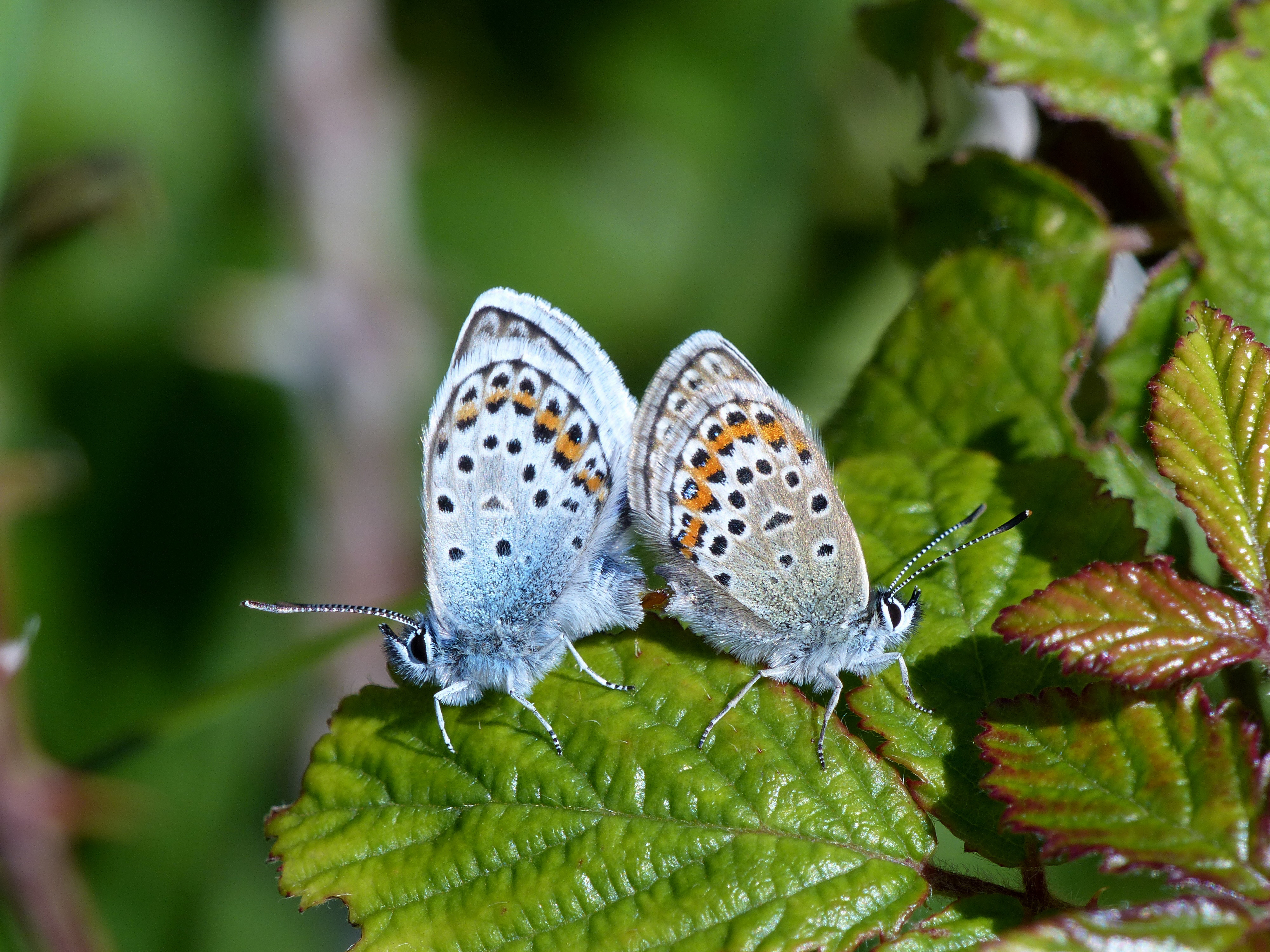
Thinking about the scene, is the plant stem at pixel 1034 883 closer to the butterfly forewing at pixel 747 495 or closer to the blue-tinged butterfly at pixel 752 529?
the blue-tinged butterfly at pixel 752 529

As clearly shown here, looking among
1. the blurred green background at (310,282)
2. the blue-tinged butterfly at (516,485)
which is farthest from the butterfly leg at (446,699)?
the blurred green background at (310,282)

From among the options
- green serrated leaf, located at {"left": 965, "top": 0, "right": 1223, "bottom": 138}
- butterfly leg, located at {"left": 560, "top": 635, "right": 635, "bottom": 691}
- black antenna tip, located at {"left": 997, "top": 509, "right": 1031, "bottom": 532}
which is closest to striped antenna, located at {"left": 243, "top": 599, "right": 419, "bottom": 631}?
butterfly leg, located at {"left": 560, "top": 635, "right": 635, "bottom": 691}

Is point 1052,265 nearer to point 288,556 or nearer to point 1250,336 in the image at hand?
point 1250,336

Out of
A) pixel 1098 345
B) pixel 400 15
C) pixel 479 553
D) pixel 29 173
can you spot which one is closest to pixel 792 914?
pixel 479 553

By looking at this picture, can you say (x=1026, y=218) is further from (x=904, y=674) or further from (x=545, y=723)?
(x=545, y=723)

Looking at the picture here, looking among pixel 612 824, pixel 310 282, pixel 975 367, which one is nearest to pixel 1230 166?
pixel 975 367
